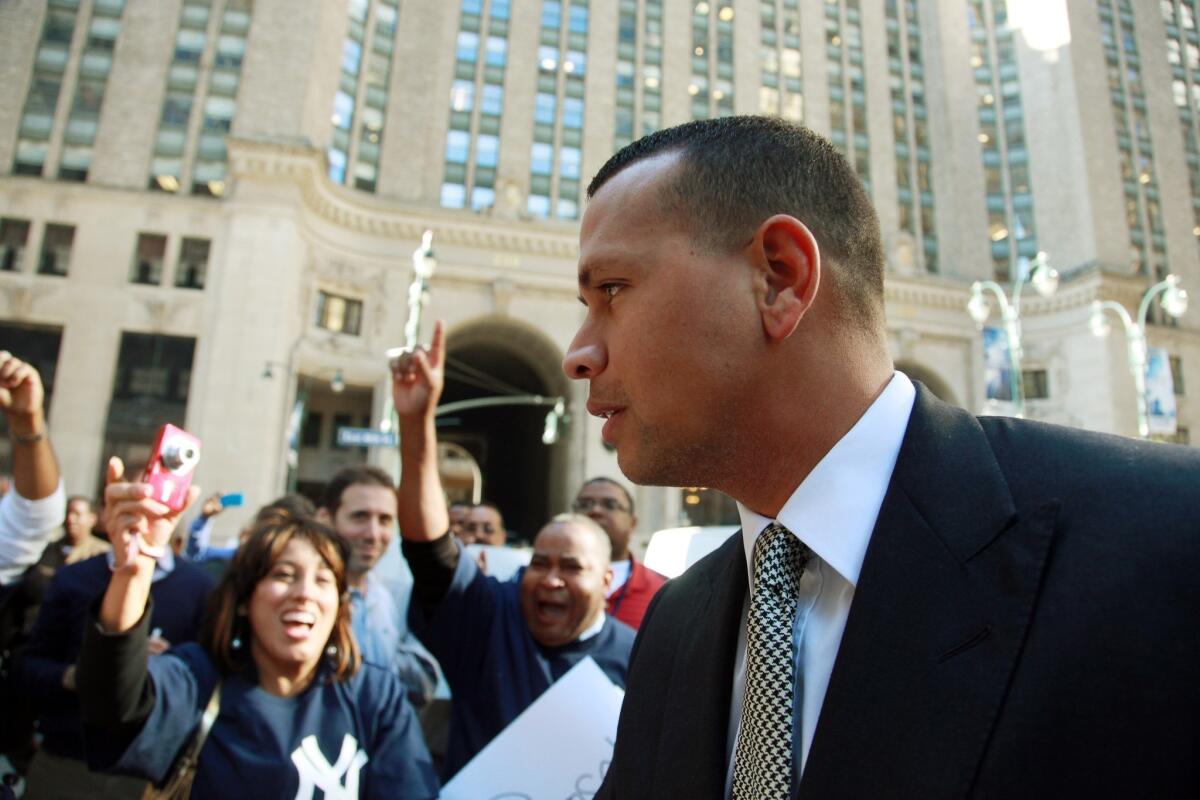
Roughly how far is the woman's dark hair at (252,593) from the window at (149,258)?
2870 cm

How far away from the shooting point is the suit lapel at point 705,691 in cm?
163

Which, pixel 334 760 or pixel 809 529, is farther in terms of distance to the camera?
pixel 334 760

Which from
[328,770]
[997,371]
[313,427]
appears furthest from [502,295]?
[328,770]

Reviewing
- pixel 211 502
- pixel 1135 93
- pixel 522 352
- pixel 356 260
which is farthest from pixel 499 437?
pixel 1135 93

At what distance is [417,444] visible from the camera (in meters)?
3.74

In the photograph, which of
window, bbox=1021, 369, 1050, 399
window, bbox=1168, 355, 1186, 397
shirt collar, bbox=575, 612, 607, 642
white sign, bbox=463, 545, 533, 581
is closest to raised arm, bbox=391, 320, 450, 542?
shirt collar, bbox=575, 612, 607, 642

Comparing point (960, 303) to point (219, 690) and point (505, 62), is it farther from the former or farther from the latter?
point (219, 690)

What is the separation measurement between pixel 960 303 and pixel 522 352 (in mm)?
22030

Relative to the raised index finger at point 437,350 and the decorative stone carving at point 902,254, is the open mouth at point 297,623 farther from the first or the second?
the decorative stone carving at point 902,254

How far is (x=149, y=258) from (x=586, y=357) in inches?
1253

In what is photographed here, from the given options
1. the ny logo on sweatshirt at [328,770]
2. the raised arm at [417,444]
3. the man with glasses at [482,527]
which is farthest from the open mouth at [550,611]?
the man with glasses at [482,527]

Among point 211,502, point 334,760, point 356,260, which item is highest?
point 356,260

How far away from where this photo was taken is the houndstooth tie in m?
1.45

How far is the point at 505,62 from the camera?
3675 cm
